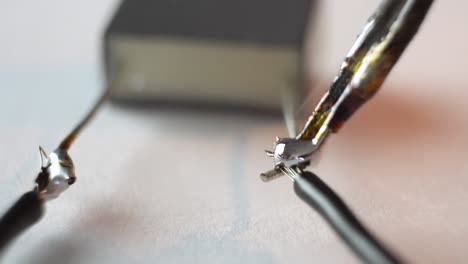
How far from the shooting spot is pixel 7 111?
0.50m

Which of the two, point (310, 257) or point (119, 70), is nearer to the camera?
point (310, 257)

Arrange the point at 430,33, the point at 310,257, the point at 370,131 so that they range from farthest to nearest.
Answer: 1. the point at 430,33
2. the point at 370,131
3. the point at 310,257

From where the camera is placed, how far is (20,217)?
0.34 meters

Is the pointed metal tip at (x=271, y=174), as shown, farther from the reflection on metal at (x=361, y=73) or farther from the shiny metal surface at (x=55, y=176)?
the shiny metal surface at (x=55, y=176)

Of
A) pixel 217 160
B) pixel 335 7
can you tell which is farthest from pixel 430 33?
pixel 217 160

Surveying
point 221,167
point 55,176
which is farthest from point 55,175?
point 221,167

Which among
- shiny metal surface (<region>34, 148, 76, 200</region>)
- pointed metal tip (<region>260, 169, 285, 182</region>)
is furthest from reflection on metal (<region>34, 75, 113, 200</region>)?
pointed metal tip (<region>260, 169, 285, 182</region>)

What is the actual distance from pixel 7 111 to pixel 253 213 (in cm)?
21

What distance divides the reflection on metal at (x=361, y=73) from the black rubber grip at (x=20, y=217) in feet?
0.38

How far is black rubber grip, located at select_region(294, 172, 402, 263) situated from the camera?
0.31 m

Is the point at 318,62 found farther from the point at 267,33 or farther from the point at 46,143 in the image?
the point at 46,143

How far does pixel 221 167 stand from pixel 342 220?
133 mm

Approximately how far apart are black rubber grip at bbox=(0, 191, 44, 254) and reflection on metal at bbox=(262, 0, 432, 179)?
0.38 ft

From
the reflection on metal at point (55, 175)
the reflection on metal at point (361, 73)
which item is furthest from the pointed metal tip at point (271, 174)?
the reflection on metal at point (55, 175)
